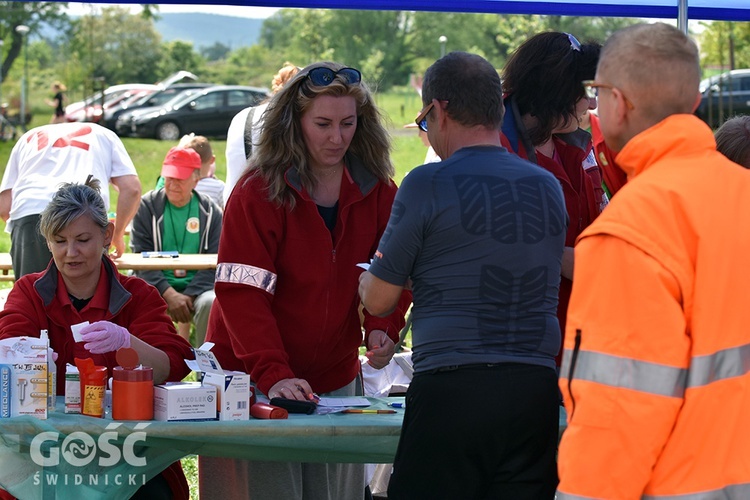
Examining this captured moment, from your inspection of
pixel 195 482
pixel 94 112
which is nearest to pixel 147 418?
pixel 195 482

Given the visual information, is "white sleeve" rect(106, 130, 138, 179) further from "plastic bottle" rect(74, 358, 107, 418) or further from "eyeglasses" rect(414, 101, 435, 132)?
"eyeglasses" rect(414, 101, 435, 132)

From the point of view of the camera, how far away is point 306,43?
45.2 meters

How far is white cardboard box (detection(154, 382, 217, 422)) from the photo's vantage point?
268cm

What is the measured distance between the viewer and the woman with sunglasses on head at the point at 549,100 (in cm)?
276

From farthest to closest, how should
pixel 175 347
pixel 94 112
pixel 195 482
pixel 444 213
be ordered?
pixel 94 112 < pixel 195 482 < pixel 175 347 < pixel 444 213

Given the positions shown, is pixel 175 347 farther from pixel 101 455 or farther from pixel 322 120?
pixel 322 120

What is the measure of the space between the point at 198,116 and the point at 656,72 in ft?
74.2

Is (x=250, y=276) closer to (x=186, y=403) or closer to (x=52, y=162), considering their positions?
(x=186, y=403)

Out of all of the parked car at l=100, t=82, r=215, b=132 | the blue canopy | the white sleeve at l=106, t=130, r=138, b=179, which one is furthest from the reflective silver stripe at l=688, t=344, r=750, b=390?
the parked car at l=100, t=82, r=215, b=132

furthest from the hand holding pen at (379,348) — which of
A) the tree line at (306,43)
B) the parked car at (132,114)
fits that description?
the tree line at (306,43)

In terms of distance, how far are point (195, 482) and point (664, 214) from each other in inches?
140

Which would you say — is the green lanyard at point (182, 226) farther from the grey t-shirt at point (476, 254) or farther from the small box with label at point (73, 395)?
the grey t-shirt at point (476, 254)

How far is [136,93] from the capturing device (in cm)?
2881

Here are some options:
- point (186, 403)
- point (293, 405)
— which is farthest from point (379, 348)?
point (186, 403)
